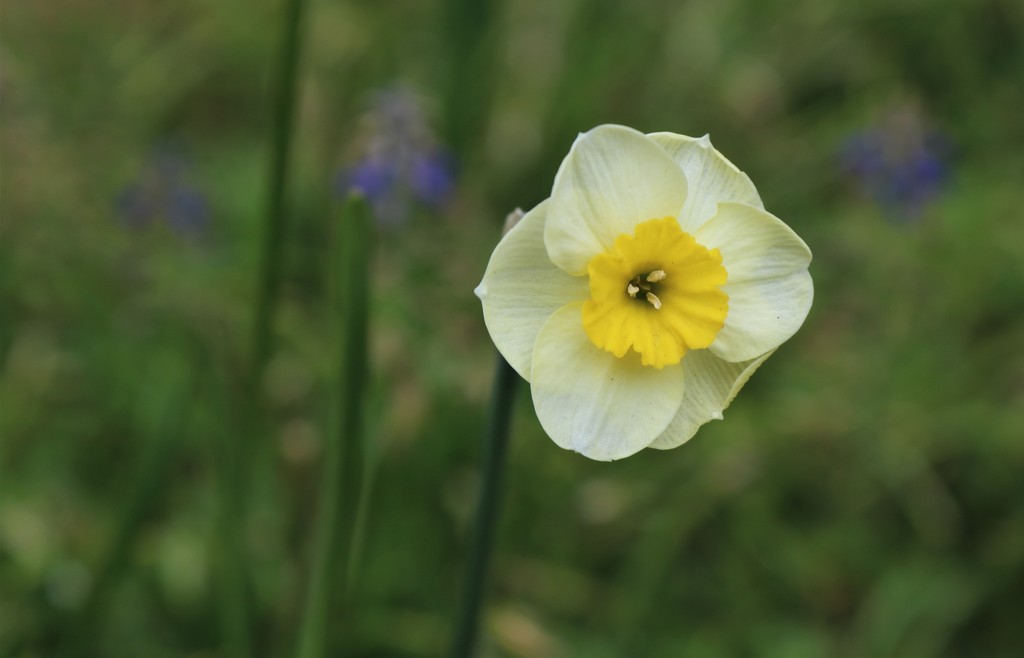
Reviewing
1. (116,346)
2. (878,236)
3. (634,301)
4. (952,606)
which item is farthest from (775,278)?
(878,236)

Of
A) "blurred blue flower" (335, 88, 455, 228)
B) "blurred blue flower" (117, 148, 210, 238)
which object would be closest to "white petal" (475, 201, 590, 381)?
"blurred blue flower" (335, 88, 455, 228)

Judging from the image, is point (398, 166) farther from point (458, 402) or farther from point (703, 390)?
point (703, 390)

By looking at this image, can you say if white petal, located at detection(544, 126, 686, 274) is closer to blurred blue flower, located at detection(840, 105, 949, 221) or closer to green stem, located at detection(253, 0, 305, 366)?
green stem, located at detection(253, 0, 305, 366)

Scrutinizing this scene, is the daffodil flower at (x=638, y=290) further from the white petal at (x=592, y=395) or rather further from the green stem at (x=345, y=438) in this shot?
the green stem at (x=345, y=438)

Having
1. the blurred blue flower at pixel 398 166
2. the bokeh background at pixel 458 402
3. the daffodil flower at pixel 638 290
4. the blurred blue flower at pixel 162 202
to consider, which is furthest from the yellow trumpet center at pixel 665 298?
the blurred blue flower at pixel 162 202

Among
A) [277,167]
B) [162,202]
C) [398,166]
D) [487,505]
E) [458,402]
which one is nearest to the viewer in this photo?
[487,505]

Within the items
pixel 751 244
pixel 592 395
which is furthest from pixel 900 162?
pixel 592 395
